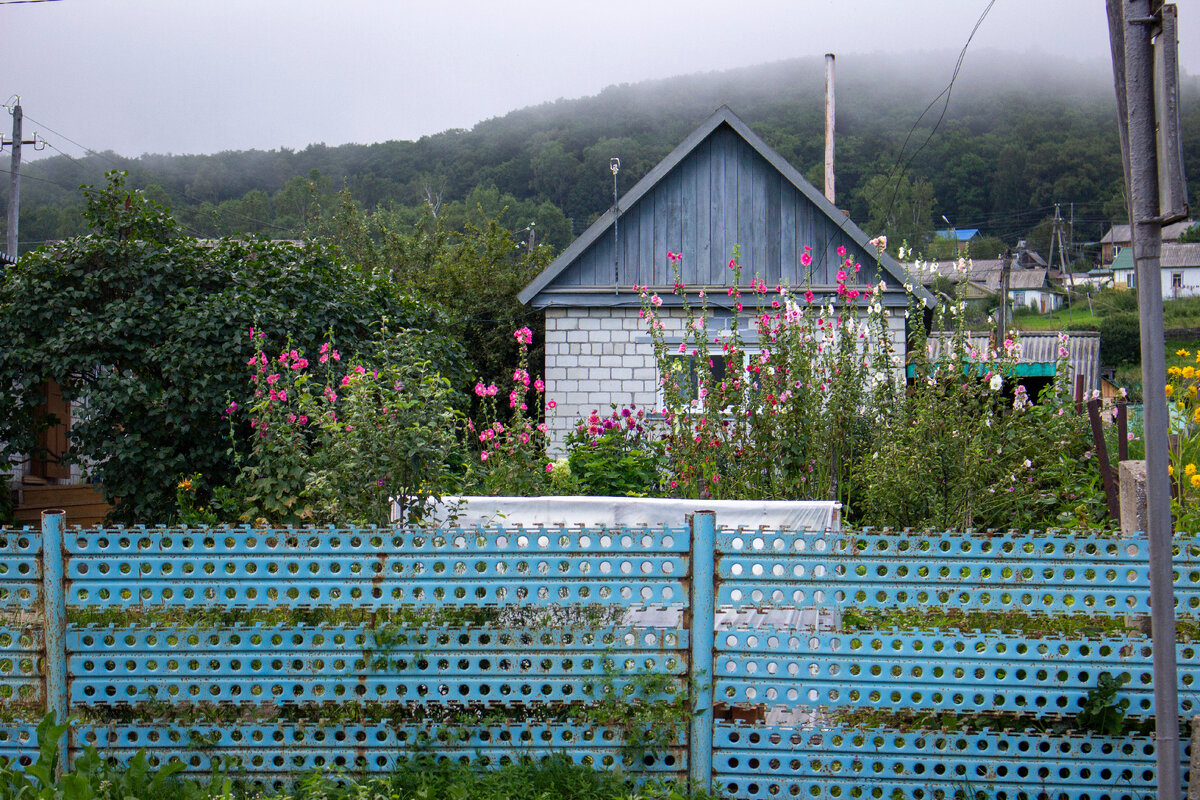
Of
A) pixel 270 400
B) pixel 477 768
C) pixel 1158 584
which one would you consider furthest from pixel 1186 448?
pixel 270 400

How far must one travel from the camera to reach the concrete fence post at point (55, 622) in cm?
364

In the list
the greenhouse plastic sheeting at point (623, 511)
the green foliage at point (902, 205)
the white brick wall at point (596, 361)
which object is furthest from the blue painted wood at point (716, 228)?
the green foliage at point (902, 205)

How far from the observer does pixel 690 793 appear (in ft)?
11.8

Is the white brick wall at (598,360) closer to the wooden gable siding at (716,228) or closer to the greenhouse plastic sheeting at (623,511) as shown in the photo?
the wooden gable siding at (716,228)

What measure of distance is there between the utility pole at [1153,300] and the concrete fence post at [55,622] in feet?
12.8

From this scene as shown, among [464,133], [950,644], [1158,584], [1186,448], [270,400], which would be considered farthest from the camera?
[464,133]

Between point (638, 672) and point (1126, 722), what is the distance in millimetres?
1986

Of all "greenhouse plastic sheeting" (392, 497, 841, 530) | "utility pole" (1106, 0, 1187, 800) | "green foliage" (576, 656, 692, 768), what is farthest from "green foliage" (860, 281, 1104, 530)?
"utility pole" (1106, 0, 1187, 800)

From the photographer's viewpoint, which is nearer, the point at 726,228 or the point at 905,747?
the point at 905,747

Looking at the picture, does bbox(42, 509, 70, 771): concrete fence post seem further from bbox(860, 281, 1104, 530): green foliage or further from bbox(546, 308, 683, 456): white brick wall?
bbox(546, 308, 683, 456): white brick wall

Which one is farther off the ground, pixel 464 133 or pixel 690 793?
pixel 464 133

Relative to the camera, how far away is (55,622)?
3.66 m

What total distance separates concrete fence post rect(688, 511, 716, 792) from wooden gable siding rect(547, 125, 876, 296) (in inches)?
368

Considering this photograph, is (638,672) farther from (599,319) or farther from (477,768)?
(599,319)
